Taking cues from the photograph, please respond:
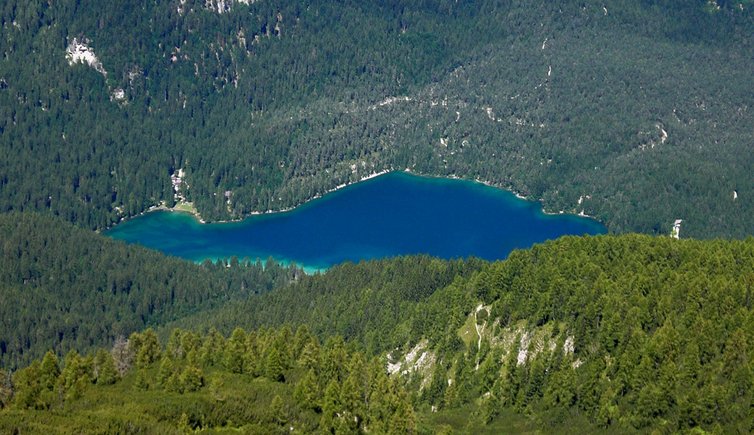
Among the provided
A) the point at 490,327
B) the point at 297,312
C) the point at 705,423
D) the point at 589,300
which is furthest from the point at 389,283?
the point at 705,423

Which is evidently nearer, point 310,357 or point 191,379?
point 191,379

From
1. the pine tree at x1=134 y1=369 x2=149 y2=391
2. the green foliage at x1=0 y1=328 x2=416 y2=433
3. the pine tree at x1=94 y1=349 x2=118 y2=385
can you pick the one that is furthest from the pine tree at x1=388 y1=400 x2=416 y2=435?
the pine tree at x1=94 y1=349 x2=118 y2=385

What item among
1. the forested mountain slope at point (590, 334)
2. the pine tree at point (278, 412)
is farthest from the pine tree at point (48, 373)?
the forested mountain slope at point (590, 334)

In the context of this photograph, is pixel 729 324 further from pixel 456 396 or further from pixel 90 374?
pixel 90 374

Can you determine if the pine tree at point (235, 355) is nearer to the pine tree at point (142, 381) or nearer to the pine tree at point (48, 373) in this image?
the pine tree at point (142, 381)

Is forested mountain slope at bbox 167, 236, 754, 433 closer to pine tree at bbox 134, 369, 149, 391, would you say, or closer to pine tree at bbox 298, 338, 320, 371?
pine tree at bbox 298, 338, 320, 371

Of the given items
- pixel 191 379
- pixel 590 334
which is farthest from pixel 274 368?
pixel 590 334

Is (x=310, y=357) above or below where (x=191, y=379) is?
above

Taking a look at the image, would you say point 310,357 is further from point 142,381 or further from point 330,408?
point 142,381

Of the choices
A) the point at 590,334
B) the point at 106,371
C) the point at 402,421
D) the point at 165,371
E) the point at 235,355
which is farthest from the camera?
the point at 590,334
